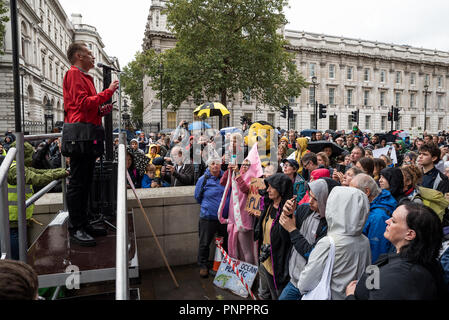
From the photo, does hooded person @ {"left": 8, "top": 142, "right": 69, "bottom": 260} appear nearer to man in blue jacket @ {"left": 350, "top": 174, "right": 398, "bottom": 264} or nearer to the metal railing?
the metal railing

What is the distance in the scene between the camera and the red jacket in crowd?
278 cm

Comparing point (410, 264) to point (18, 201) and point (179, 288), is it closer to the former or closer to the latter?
point (18, 201)

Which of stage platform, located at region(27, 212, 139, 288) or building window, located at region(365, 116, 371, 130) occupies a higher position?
building window, located at region(365, 116, 371, 130)

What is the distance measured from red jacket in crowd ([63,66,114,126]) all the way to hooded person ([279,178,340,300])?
2010 millimetres

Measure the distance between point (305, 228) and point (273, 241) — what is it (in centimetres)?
47

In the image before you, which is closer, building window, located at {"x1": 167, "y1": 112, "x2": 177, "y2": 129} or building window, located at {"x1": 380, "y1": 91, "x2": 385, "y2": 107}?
building window, located at {"x1": 167, "y1": 112, "x2": 177, "y2": 129}

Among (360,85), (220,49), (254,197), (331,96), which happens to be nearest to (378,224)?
(254,197)

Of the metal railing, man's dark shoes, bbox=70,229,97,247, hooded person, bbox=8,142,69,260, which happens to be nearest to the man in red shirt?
man's dark shoes, bbox=70,229,97,247

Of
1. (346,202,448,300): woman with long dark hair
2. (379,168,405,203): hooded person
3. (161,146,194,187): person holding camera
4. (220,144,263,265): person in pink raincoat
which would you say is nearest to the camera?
(346,202,448,300): woman with long dark hair

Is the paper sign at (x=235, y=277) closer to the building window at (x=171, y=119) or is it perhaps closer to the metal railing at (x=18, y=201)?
the metal railing at (x=18, y=201)

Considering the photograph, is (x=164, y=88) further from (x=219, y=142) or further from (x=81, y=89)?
(x=81, y=89)

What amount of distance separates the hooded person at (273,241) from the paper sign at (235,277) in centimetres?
24

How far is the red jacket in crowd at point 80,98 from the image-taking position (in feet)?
9.12

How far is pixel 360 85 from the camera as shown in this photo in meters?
55.4
